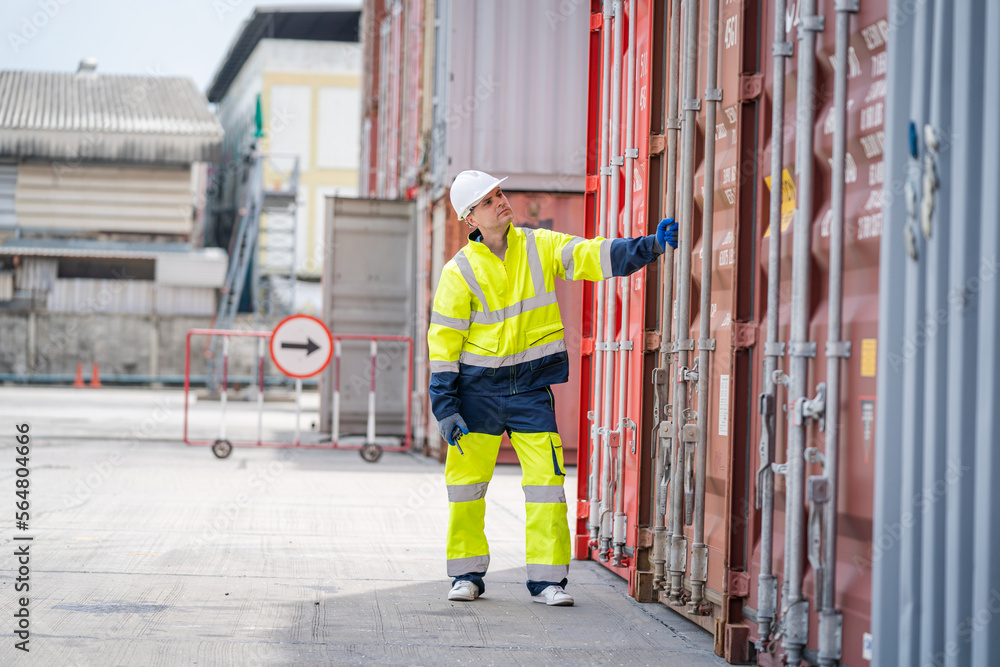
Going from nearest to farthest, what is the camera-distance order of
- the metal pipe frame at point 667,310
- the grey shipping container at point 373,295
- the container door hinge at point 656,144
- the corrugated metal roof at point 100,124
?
the metal pipe frame at point 667,310
the container door hinge at point 656,144
the grey shipping container at point 373,295
the corrugated metal roof at point 100,124

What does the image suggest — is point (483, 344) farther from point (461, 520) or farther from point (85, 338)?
point (85, 338)

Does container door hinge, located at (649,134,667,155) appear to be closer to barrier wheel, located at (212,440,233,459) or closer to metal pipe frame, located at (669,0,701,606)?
metal pipe frame, located at (669,0,701,606)

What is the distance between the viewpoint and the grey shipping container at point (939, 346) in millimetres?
2785

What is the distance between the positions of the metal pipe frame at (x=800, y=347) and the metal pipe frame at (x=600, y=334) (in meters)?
2.12

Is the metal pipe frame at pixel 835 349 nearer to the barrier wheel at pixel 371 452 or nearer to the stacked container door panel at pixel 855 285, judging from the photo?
the stacked container door panel at pixel 855 285

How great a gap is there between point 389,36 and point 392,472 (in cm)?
796

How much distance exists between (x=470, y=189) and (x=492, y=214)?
0.50 feet

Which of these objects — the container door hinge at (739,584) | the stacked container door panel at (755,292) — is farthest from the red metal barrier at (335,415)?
the container door hinge at (739,584)

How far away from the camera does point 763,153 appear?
158 inches

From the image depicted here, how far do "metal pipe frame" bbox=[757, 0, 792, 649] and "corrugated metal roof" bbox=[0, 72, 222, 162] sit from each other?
2893 cm

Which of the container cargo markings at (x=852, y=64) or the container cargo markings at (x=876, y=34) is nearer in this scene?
the container cargo markings at (x=876, y=34)

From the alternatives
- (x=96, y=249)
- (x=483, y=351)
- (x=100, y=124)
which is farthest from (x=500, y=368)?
(x=100, y=124)

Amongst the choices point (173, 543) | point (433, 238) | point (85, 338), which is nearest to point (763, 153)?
point (173, 543)

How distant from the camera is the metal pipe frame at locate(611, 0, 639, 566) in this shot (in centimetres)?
540
